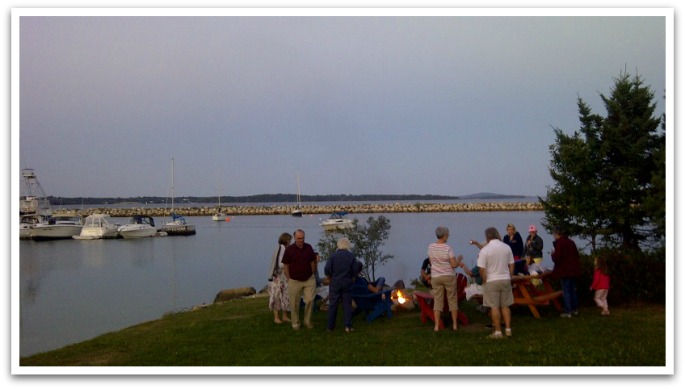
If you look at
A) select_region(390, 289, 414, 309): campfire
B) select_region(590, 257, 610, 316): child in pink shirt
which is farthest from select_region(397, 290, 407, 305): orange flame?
select_region(590, 257, 610, 316): child in pink shirt

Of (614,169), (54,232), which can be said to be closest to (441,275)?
(614,169)

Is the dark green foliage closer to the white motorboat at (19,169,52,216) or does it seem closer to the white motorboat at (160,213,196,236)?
the white motorboat at (19,169,52,216)

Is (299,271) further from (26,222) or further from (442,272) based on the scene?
(26,222)

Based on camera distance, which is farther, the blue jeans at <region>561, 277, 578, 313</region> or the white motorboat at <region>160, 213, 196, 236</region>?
the white motorboat at <region>160, 213, 196, 236</region>

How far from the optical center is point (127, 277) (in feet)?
106

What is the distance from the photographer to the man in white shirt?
8.20 metres

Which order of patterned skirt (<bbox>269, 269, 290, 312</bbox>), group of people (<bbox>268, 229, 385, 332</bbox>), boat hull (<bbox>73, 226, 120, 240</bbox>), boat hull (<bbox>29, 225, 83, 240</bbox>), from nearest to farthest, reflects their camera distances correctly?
group of people (<bbox>268, 229, 385, 332</bbox>)
patterned skirt (<bbox>269, 269, 290, 312</bbox>)
boat hull (<bbox>29, 225, 83, 240</bbox>)
boat hull (<bbox>73, 226, 120, 240</bbox>)

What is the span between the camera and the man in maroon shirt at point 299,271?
9547mm

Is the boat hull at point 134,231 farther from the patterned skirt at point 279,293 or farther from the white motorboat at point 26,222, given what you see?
the patterned skirt at point 279,293

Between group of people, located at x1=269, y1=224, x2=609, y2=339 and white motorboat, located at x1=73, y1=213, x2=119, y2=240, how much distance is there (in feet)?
182

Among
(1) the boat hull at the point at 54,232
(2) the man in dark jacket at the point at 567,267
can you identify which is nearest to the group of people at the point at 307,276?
(2) the man in dark jacket at the point at 567,267

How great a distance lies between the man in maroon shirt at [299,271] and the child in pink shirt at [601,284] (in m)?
4.86

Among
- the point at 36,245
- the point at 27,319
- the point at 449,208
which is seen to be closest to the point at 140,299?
the point at 27,319
